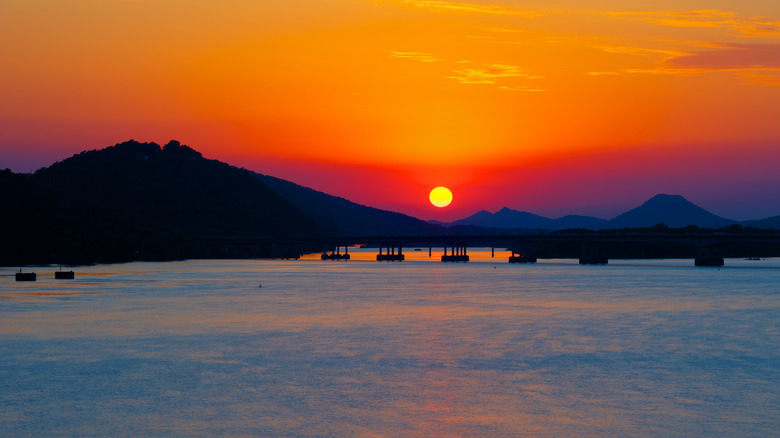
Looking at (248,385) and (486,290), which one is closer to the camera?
(248,385)

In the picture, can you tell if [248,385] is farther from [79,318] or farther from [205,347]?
[79,318]

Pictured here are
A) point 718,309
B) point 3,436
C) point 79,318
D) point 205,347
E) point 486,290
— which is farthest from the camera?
point 486,290

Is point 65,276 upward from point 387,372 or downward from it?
upward

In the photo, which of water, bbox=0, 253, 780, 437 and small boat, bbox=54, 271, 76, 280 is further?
small boat, bbox=54, 271, 76, 280

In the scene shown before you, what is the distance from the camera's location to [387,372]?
34.8 m

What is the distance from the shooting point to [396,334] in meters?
49.5

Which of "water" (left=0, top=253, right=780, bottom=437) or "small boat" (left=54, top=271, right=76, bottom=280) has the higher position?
"small boat" (left=54, top=271, right=76, bottom=280)

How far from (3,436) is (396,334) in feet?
93.8

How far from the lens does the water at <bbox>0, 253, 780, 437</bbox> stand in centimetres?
2502

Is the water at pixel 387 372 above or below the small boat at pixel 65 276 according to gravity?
below

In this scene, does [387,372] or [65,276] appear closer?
[387,372]

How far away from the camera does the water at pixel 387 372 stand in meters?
25.0

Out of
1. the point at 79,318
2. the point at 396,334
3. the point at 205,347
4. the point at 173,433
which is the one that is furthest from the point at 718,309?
the point at 173,433

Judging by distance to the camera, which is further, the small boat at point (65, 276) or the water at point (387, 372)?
the small boat at point (65, 276)
